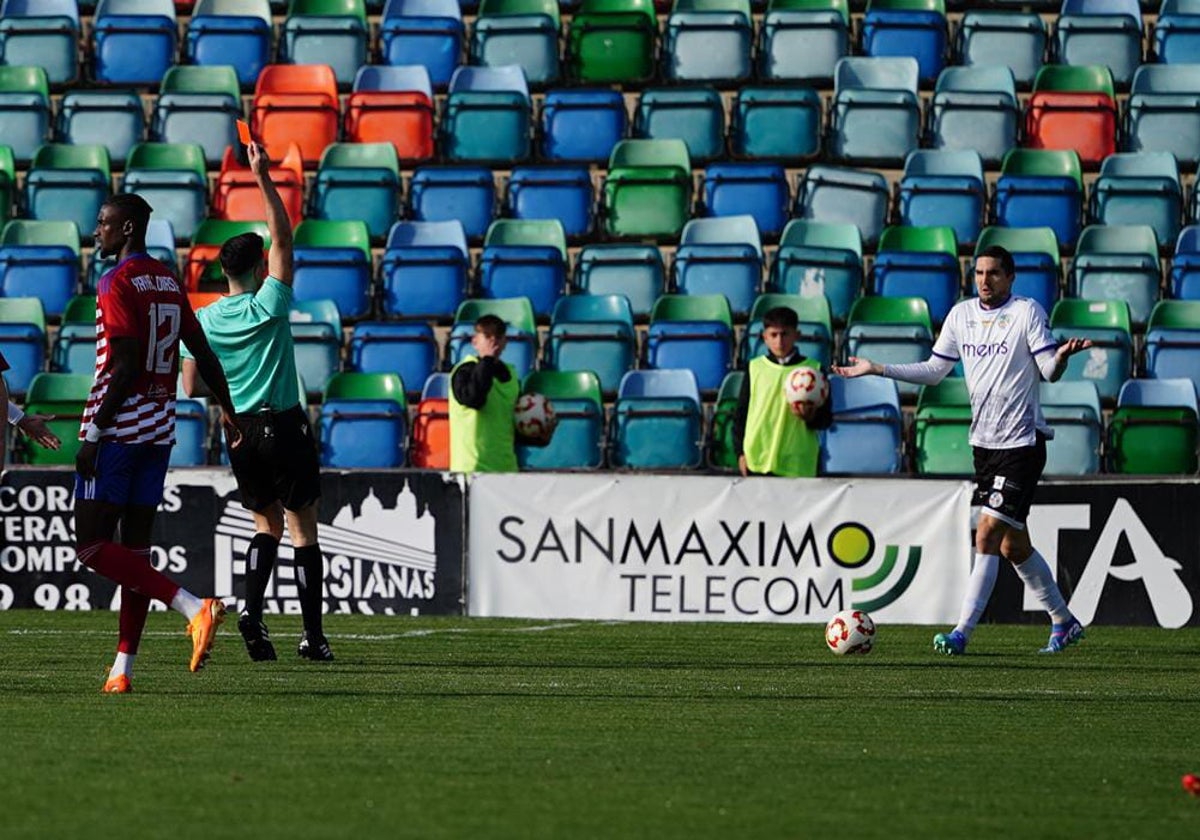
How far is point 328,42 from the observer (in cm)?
2062

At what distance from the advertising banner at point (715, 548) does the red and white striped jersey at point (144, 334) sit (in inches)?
209

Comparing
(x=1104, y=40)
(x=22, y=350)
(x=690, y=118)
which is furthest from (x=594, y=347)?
(x=1104, y=40)

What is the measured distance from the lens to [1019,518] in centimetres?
1156

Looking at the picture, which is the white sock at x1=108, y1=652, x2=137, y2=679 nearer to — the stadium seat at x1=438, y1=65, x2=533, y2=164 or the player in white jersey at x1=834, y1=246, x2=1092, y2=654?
the player in white jersey at x1=834, y1=246, x2=1092, y2=654

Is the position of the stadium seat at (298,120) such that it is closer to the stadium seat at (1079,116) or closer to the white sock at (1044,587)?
the stadium seat at (1079,116)

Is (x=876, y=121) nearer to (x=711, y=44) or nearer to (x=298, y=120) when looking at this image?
(x=711, y=44)

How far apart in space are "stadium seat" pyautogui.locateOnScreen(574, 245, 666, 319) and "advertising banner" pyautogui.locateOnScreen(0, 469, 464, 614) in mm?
4336

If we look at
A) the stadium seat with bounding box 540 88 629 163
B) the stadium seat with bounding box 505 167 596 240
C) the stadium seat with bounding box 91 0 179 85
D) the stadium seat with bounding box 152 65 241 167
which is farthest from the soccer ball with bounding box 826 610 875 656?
the stadium seat with bounding box 91 0 179 85

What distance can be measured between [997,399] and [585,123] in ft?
28.6

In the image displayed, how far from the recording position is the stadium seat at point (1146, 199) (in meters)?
18.4

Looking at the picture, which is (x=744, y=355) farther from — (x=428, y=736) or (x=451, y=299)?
(x=428, y=736)

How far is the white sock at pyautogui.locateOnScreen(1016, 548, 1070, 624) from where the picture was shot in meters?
11.8

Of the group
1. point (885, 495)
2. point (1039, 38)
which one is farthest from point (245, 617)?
point (1039, 38)

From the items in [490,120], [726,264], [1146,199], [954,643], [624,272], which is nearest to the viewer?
[954,643]
